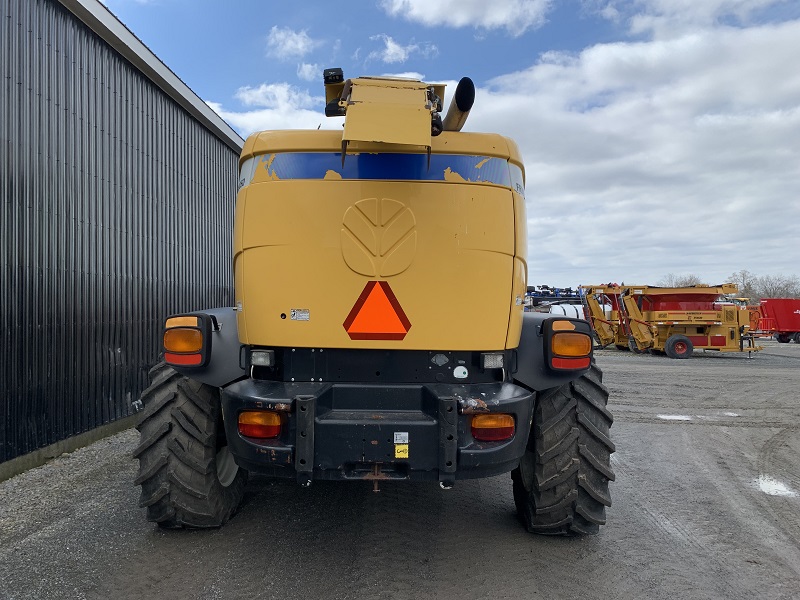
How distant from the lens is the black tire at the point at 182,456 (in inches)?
148

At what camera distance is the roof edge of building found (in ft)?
21.0

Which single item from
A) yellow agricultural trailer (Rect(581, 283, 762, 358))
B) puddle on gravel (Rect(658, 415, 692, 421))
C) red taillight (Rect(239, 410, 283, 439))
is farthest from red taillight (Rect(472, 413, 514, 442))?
yellow agricultural trailer (Rect(581, 283, 762, 358))

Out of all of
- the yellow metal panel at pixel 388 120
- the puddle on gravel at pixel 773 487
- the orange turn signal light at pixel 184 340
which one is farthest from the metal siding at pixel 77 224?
the puddle on gravel at pixel 773 487

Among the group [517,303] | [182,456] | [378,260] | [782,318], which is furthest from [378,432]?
[782,318]

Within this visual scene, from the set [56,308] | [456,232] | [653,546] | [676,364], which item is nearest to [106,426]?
[56,308]

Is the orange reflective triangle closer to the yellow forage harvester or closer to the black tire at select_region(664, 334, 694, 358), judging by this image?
the yellow forage harvester

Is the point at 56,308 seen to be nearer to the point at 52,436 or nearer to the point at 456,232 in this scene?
the point at 52,436

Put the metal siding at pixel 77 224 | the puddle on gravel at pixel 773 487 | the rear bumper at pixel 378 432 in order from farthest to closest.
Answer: the metal siding at pixel 77 224 → the puddle on gravel at pixel 773 487 → the rear bumper at pixel 378 432

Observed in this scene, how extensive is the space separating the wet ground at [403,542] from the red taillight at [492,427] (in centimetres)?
81

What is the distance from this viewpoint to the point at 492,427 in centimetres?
332

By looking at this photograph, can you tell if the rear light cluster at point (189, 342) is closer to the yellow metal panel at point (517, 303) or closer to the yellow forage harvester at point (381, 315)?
the yellow forage harvester at point (381, 315)

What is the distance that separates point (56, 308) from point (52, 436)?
4.23ft

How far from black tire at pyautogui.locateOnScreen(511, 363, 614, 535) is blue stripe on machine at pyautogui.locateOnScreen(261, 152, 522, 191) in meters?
1.50

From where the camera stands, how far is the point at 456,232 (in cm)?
344
